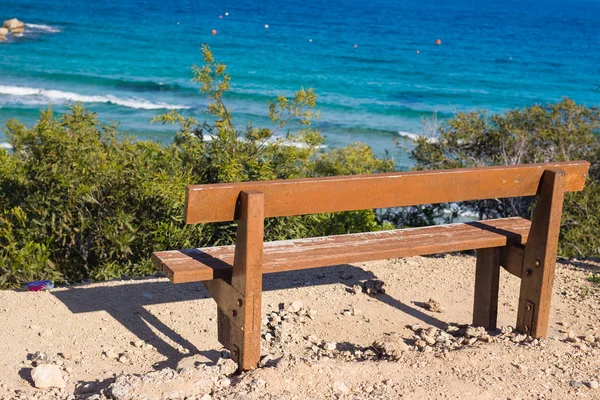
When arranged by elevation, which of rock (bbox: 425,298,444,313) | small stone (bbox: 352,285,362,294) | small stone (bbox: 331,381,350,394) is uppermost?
small stone (bbox: 331,381,350,394)

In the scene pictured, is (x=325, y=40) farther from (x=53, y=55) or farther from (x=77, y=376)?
(x=77, y=376)

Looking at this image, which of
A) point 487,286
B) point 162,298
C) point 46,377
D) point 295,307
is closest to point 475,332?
point 487,286

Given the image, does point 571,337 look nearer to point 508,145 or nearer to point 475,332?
point 475,332

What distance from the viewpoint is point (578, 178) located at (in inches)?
179

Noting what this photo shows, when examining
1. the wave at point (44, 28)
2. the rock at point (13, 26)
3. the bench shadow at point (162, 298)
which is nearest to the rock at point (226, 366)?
the bench shadow at point (162, 298)

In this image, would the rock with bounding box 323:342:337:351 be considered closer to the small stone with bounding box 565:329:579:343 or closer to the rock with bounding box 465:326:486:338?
the rock with bounding box 465:326:486:338

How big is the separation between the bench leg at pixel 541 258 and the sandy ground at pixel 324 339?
0.20m

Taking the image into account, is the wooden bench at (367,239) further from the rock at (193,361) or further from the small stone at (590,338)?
the small stone at (590,338)

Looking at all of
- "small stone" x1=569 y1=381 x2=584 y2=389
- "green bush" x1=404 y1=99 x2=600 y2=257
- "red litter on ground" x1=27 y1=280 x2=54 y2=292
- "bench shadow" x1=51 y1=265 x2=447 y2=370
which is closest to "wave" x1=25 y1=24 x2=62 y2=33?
"green bush" x1=404 y1=99 x2=600 y2=257

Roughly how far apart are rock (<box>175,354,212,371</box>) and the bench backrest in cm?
Result: 78

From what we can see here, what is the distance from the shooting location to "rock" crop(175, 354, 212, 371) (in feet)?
13.0

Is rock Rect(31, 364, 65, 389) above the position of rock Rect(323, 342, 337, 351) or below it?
above

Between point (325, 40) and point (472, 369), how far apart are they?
42.5m

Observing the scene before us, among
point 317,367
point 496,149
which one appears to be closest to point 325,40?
point 496,149
